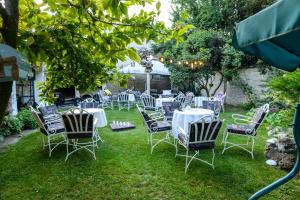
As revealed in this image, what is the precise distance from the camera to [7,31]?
1154 mm

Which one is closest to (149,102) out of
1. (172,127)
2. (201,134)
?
(172,127)

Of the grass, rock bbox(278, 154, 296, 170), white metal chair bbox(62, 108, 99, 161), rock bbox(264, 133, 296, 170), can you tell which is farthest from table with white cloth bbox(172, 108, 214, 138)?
white metal chair bbox(62, 108, 99, 161)

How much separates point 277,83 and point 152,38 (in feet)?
9.68

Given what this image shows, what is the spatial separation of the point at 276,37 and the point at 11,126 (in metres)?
6.97

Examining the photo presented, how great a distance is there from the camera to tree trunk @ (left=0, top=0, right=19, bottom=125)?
3.70ft

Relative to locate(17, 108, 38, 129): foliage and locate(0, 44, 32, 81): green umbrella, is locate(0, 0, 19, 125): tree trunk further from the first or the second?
locate(17, 108, 38, 129): foliage

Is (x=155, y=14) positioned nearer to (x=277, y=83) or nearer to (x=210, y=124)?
(x=210, y=124)

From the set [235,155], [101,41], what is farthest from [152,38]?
[235,155]

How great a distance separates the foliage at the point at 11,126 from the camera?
6199 mm

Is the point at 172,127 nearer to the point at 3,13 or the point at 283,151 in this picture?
the point at 283,151

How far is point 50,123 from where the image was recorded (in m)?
5.39

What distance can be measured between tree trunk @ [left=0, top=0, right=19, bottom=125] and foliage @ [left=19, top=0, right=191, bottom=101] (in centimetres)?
11

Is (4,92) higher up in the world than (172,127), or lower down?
higher up

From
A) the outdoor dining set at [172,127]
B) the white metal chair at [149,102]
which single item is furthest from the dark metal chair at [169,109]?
the white metal chair at [149,102]
